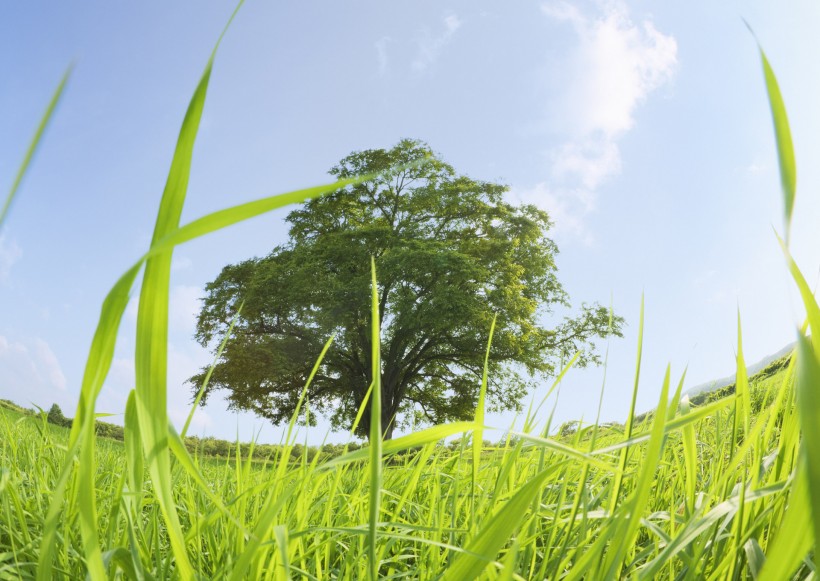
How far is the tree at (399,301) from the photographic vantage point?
17.8 metres

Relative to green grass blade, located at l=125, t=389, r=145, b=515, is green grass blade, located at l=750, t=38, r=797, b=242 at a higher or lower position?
higher

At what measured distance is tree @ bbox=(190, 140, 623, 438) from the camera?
1778cm

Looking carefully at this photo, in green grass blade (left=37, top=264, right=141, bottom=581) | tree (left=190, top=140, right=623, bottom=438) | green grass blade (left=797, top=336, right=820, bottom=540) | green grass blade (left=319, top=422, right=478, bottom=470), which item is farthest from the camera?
tree (left=190, top=140, right=623, bottom=438)

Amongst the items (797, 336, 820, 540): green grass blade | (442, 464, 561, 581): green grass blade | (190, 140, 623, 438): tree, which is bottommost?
(442, 464, 561, 581): green grass blade

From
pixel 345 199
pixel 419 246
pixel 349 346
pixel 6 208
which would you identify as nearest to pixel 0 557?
pixel 6 208

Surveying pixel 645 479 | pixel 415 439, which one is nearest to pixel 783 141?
pixel 645 479

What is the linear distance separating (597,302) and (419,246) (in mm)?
7090

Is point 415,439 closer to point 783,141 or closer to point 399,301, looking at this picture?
point 783,141

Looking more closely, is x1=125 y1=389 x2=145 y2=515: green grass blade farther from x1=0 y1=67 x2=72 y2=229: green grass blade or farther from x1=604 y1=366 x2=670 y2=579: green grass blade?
x1=604 y1=366 x2=670 y2=579: green grass blade

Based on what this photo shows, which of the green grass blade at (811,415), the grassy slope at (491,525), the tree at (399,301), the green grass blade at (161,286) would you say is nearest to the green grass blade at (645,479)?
the grassy slope at (491,525)

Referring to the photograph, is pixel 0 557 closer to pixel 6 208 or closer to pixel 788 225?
pixel 6 208

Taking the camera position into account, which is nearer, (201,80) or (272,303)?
(201,80)

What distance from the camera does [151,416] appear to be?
0.45m

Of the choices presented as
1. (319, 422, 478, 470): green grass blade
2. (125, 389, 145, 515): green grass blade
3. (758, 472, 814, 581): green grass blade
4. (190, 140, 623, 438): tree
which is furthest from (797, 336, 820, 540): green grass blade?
(190, 140, 623, 438): tree
